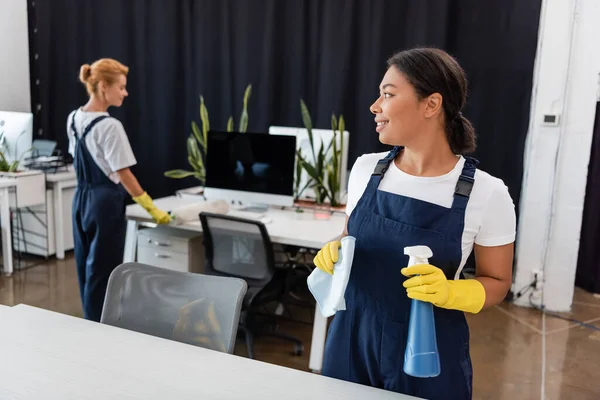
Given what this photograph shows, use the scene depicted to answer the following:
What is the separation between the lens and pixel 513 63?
373 centimetres

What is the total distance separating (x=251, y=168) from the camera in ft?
10.2

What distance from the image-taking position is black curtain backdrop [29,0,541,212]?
3.81 metres

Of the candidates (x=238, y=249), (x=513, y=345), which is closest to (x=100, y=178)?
(x=238, y=249)

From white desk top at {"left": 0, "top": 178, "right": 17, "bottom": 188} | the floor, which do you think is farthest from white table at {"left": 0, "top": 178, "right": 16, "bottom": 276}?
the floor

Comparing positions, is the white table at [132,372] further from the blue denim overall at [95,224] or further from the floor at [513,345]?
the floor at [513,345]

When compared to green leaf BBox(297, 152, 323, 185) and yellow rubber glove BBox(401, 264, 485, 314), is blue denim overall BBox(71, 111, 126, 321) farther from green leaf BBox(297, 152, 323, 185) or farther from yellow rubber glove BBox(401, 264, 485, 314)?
yellow rubber glove BBox(401, 264, 485, 314)

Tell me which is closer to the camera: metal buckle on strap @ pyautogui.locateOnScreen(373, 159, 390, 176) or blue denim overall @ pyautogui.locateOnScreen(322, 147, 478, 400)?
blue denim overall @ pyautogui.locateOnScreen(322, 147, 478, 400)

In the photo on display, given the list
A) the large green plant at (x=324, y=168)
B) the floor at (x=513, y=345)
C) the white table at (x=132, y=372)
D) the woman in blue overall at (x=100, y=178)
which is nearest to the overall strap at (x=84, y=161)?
the woman in blue overall at (x=100, y=178)

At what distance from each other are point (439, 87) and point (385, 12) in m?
2.98

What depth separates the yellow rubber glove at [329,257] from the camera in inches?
51.8

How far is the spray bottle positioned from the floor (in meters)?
1.59

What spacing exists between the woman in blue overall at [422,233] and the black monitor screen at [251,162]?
1684 millimetres

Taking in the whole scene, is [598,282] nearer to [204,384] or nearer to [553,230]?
[553,230]

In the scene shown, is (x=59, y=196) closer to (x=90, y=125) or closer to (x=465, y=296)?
(x=90, y=125)
